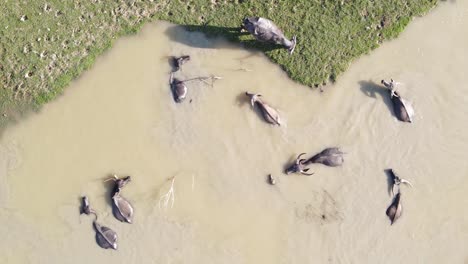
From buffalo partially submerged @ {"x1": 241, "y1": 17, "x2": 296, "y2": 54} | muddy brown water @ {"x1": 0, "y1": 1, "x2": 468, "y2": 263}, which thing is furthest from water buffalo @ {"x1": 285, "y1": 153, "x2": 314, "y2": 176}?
buffalo partially submerged @ {"x1": 241, "y1": 17, "x2": 296, "y2": 54}

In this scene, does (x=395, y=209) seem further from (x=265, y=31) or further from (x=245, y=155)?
(x=265, y=31)

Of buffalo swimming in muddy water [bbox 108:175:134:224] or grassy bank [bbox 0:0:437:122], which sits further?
grassy bank [bbox 0:0:437:122]

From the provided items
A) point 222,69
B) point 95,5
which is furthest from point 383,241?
point 95,5

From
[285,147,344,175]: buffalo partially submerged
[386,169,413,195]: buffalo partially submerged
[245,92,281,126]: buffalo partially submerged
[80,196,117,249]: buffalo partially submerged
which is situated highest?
[245,92,281,126]: buffalo partially submerged

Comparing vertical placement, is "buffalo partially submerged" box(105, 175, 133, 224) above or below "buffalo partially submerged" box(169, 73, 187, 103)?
below

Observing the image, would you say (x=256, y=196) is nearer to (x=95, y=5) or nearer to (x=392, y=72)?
(x=392, y=72)

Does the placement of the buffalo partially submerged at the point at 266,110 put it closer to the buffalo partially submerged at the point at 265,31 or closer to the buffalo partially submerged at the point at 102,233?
the buffalo partially submerged at the point at 265,31

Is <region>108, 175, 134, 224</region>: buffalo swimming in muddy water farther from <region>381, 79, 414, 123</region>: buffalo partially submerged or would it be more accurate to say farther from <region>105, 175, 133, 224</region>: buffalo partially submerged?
<region>381, 79, 414, 123</region>: buffalo partially submerged
